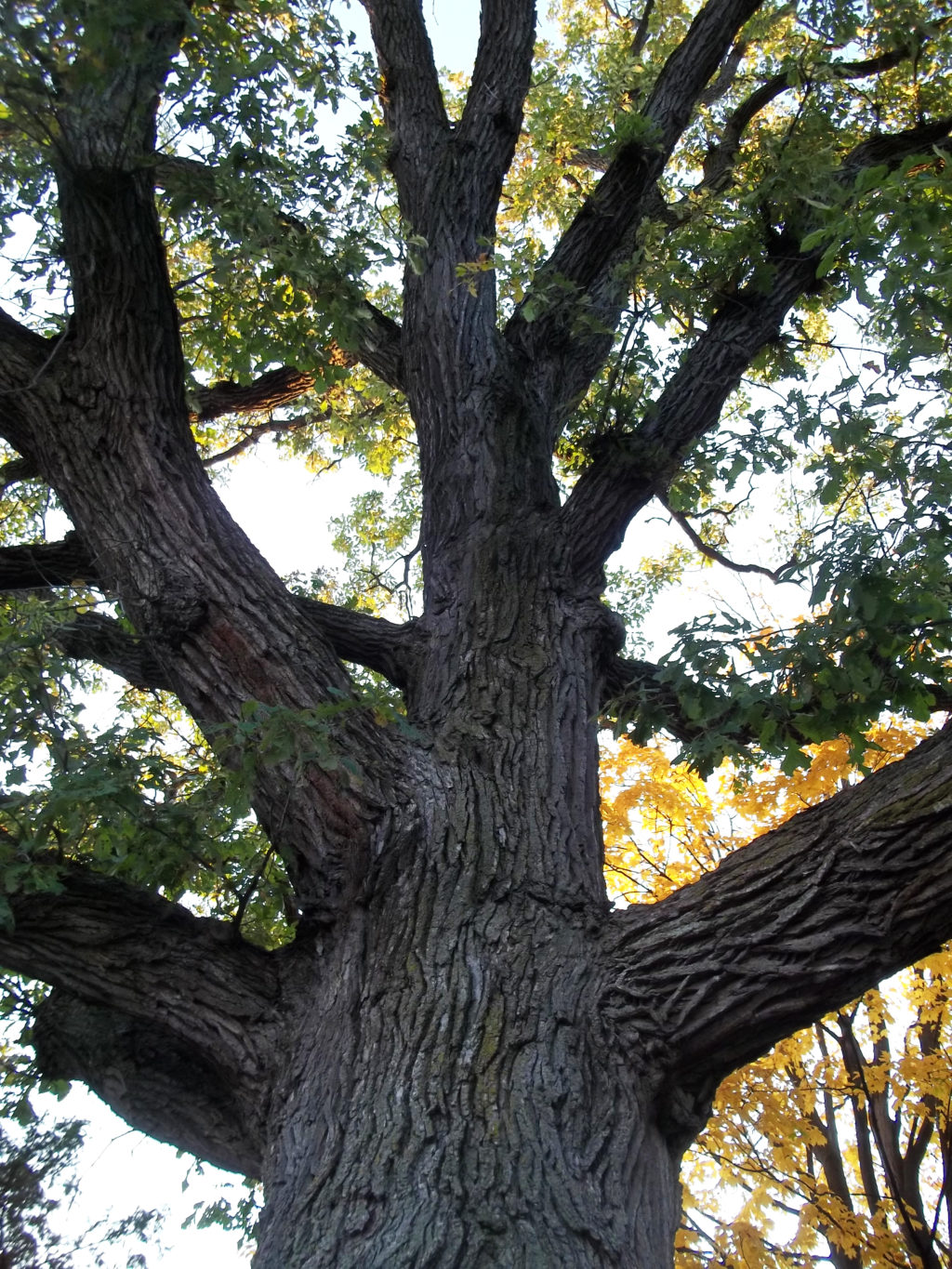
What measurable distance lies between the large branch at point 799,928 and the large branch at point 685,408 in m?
1.96

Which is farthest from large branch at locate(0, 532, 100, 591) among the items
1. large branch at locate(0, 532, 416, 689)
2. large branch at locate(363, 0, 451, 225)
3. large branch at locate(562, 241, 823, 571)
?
large branch at locate(363, 0, 451, 225)

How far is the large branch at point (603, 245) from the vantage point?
525 centimetres

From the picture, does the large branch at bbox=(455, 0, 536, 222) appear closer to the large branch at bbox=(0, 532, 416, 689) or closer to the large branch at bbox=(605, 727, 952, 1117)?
the large branch at bbox=(0, 532, 416, 689)

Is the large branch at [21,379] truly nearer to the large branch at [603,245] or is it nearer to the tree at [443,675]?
the tree at [443,675]

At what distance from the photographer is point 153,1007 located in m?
3.18

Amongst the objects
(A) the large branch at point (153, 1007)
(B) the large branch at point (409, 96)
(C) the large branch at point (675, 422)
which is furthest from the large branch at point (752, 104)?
(A) the large branch at point (153, 1007)

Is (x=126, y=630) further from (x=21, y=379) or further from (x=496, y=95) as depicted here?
(x=496, y=95)

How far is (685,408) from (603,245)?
45.9 inches

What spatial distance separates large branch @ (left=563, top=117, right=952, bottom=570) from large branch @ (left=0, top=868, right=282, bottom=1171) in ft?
7.77

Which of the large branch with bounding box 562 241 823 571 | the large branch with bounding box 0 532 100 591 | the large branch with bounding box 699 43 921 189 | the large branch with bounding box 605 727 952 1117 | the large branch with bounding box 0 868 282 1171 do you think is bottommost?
the large branch with bounding box 0 868 282 1171

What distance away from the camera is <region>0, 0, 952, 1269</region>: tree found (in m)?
2.75

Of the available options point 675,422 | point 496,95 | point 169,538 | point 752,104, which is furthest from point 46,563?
point 752,104

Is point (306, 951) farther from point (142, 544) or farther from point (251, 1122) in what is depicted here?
point (142, 544)

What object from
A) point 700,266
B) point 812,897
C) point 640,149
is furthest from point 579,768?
point 640,149
